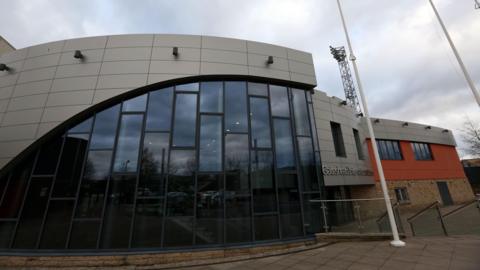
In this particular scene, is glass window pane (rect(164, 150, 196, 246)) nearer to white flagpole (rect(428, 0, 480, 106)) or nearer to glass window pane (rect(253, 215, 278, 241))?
glass window pane (rect(253, 215, 278, 241))

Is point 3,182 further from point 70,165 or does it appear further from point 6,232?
point 70,165

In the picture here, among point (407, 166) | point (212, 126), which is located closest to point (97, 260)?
point (212, 126)

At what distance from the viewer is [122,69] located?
7500mm

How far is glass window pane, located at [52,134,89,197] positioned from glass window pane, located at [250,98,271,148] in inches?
223

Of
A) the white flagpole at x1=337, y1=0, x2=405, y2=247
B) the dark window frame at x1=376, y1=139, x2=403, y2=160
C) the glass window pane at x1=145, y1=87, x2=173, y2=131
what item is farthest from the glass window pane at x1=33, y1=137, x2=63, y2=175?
the dark window frame at x1=376, y1=139, x2=403, y2=160

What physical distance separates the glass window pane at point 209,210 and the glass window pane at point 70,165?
385cm

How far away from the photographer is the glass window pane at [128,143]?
6.69 metres

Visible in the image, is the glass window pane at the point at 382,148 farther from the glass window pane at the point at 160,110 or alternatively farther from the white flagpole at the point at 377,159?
the glass window pane at the point at 160,110

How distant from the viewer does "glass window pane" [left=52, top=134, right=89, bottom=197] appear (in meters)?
6.54

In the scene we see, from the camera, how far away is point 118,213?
247 inches

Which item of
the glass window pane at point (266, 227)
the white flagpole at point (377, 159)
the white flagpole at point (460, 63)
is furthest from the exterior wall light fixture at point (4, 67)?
the white flagpole at point (460, 63)

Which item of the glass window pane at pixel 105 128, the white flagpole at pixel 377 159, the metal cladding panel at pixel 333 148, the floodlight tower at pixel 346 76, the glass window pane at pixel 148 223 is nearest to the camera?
the glass window pane at pixel 148 223

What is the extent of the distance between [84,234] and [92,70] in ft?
17.7

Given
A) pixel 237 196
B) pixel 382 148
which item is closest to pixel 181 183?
pixel 237 196
